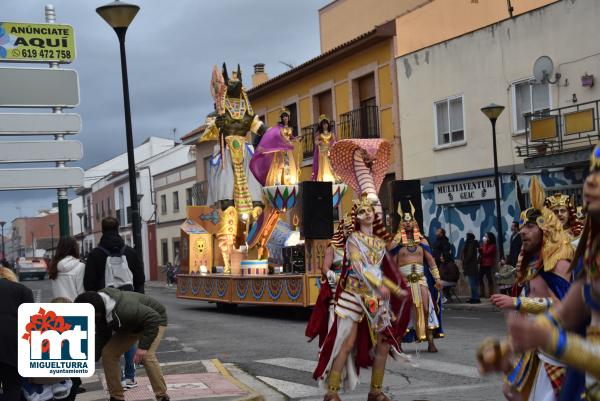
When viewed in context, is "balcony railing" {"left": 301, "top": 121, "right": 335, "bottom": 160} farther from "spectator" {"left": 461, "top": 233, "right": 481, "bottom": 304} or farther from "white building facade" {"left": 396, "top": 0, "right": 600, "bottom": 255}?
"spectator" {"left": 461, "top": 233, "right": 481, "bottom": 304}

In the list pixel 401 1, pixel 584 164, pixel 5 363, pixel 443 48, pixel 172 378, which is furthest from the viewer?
pixel 401 1

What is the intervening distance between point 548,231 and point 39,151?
7261mm

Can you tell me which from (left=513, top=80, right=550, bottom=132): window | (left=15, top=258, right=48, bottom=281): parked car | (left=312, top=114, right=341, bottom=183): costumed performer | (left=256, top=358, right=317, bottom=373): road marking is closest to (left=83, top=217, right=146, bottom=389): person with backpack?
(left=256, top=358, right=317, bottom=373): road marking

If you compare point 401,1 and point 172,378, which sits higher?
point 401,1

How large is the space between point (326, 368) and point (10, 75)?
5206 millimetres

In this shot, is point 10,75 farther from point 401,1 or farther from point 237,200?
point 401,1

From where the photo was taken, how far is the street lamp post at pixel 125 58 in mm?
11992

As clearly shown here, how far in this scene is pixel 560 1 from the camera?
21.3 m

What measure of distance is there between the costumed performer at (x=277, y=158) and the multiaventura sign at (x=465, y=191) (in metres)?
5.29

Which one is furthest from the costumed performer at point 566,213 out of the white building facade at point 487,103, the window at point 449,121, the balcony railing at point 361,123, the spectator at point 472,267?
the balcony railing at point 361,123

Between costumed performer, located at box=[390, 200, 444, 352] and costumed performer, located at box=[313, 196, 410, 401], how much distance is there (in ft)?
11.4

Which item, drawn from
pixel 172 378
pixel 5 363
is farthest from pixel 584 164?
pixel 5 363

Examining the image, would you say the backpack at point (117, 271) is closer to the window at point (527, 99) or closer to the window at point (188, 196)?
the window at point (527, 99)

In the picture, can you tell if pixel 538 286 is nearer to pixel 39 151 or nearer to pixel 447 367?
pixel 447 367
